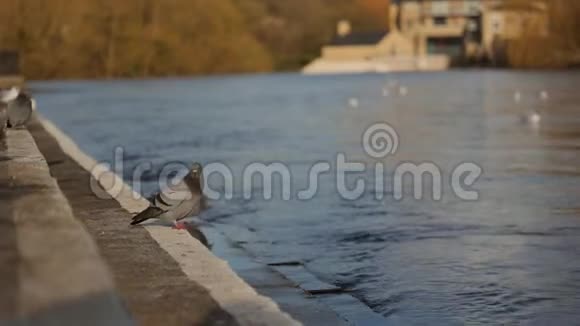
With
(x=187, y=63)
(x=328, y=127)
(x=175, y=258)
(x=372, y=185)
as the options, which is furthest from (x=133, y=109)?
(x=187, y=63)

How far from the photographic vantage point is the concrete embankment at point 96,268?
3457 mm

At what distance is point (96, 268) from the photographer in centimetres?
356

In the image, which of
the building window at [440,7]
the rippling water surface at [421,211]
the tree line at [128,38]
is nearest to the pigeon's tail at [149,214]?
the rippling water surface at [421,211]

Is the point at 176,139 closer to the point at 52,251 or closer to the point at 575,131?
the point at 575,131

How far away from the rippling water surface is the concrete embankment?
154 cm

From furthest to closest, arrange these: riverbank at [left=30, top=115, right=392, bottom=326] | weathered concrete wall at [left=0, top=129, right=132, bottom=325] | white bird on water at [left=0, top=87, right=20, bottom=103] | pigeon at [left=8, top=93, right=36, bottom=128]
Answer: white bird on water at [left=0, top=87, right=20, bottom=103] → pigeon at [left=8, top=93, right=36, bottom=128] → riverbank at [left=30, top=115, right=392, bottom=326] → weathered concrete wall at [left=0, top=129, right=132, bottom=325]

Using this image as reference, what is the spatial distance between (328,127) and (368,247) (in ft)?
56.2

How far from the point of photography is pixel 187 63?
8538 centimetres

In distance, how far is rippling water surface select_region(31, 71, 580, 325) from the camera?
780 cm

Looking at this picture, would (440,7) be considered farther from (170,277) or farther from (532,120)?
(170,277)

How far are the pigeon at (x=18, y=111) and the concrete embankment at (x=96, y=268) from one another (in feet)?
10.5

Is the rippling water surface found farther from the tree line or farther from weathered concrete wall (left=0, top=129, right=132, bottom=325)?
the tree line

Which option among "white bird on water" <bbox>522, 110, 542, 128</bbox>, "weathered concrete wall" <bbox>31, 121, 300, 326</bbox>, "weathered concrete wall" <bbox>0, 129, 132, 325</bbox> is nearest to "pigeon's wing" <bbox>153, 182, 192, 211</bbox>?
"weathered concrete wall" <bbox>31, 121, 300, 326</bbox>

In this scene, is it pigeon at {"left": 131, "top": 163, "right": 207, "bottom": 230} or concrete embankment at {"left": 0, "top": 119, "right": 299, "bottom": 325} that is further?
pigeon at {"left": 131, "top": 163, "right": 207, "bottom": 230}
